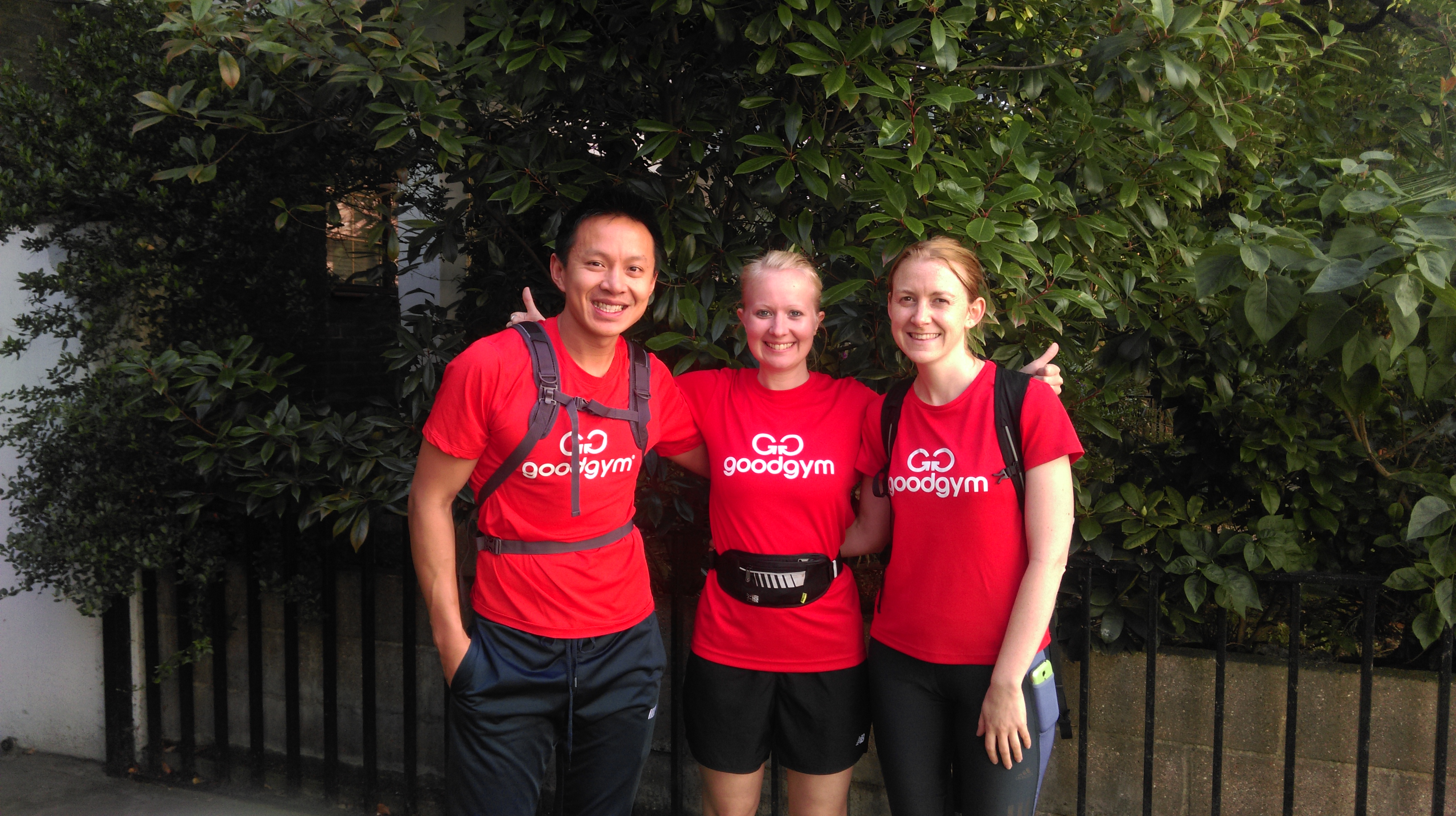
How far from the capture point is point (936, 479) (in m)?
2.22

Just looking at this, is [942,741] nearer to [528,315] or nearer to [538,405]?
[538,405]

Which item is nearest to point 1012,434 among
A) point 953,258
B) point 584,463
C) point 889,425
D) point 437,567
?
point 889,425

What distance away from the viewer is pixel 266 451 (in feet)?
10.2

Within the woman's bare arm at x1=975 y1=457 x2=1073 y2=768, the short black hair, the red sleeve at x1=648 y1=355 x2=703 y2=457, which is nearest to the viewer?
the woman's bare arm at x1=975 y1=457 x2=1073 y2=768

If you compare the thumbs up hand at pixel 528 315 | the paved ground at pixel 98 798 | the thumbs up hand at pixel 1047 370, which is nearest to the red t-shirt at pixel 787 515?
the thumbs up hand at pixel 1047 370

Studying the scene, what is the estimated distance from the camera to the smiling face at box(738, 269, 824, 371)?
2379 mm

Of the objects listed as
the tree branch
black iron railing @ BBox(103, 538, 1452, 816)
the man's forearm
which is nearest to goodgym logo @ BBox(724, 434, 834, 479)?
the man's forearm

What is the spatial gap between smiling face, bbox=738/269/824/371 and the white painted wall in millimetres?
3451

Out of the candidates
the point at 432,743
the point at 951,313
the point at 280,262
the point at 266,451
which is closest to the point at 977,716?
the point at 951,313

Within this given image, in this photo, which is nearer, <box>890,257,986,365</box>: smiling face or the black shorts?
<box>890,257,986,365</box>: smiling face

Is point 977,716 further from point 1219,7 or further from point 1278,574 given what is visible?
point 1219,7

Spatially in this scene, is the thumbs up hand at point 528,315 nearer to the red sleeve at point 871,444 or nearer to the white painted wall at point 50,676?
the red sleeve at point 871,444

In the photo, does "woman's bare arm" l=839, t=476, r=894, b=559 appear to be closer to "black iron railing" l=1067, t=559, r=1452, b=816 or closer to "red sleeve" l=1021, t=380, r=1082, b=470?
"red sleeve" l=1021, t=380, r=1082, b=470

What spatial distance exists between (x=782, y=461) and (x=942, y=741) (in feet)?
2.54
